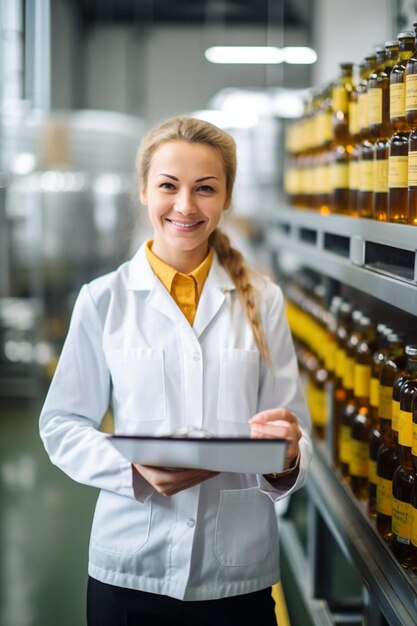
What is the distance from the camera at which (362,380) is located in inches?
88.5

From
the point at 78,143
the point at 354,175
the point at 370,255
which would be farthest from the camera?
the point at 78,143

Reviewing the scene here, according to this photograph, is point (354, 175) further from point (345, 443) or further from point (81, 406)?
point (81, 406)

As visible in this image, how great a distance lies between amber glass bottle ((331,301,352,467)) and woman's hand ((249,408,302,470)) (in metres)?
1.03

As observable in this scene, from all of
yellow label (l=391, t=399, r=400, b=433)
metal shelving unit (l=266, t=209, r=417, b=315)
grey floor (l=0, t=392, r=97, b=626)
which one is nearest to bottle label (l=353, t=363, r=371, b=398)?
metal shelving unit (l=266, t=209, r=417, b=315)

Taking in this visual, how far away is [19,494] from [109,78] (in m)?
6.15

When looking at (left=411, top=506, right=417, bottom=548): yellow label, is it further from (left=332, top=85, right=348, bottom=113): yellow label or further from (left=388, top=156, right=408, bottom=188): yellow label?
(left=332, top=85, right=348, bottom=113): yellow label

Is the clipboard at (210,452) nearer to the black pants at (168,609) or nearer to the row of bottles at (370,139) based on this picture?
the black pants at (168,609)

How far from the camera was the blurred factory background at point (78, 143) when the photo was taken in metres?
3.99

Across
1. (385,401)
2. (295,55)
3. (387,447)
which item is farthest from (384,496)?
(295,55)

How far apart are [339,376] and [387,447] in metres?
0.60

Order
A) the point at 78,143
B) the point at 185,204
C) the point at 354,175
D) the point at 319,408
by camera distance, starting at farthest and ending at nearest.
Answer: the point at 78,143
the point at 319,408
the point at 354,175
the point at 185,204

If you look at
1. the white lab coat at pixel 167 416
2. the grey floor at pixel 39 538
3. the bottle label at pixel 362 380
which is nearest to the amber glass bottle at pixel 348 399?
→ the bottle label at pixel 362 380

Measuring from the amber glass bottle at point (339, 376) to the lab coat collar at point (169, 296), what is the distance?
0.89 metres

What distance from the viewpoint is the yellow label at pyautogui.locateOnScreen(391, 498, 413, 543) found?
1.77 m
